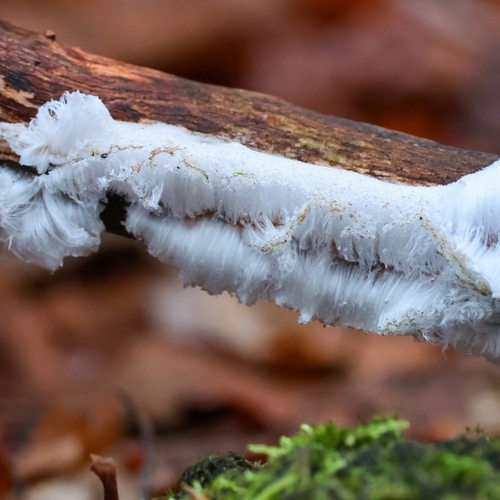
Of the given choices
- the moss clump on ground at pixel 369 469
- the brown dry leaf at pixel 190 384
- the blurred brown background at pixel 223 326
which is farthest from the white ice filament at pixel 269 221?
the brown dry leaf at pixel 190 384

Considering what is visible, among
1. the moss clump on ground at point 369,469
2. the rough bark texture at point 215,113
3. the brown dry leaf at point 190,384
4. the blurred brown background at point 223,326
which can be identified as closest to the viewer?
the moss clump on ground at point 369,469

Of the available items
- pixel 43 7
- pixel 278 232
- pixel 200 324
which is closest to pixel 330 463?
pixel 278 232

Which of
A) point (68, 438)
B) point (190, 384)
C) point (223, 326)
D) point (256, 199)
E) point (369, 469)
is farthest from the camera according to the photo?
point (223, 326)

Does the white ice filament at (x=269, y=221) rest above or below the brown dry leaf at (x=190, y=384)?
above

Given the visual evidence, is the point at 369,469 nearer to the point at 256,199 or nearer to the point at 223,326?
the point at 256,199

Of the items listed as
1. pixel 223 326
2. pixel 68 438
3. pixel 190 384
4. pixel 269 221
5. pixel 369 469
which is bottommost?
pixel 68 438

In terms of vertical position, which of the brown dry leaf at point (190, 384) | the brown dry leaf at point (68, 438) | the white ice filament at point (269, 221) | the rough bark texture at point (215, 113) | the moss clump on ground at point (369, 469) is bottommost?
the brown dry leaf at point (68, 438)

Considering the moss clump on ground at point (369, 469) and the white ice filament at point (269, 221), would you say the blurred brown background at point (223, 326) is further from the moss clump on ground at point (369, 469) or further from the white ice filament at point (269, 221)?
the moss clump on ground at point (369, 469)

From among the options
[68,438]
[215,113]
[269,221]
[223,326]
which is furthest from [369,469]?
[223,326]

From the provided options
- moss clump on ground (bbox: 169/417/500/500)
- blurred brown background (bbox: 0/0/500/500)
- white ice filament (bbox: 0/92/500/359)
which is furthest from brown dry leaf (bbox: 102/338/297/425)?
moss clump on ground (bbox: 169/417/500/500)
